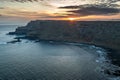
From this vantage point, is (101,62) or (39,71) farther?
(101,62)

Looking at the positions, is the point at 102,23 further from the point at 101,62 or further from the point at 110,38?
the point at 101,62

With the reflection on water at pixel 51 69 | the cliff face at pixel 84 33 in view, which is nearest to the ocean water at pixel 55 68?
the reflection on water at pixel 51 69

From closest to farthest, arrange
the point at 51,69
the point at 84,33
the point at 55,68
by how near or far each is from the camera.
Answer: the point at 51,69
the point at 55,68
the point at 84,33

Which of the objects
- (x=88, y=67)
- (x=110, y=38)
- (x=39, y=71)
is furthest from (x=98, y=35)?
(x=39, y=71)

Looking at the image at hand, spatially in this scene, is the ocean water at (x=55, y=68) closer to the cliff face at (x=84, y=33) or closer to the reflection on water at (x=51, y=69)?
the reflection on water at (x=51, y=69)

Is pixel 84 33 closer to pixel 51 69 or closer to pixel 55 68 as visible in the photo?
pixel 55 68

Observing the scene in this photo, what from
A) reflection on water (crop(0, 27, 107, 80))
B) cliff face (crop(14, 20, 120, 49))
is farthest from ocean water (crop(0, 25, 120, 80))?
cliff face (crop(14, 20, 120, 49))

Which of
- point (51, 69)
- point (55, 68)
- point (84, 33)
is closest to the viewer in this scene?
point (51, 69)

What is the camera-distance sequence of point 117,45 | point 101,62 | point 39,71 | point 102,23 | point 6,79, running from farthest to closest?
point 102,23, point 117,45, point 101,62, point 39,71, point 6,79

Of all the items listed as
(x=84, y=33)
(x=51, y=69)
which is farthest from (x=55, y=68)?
(x=84, y=33)
